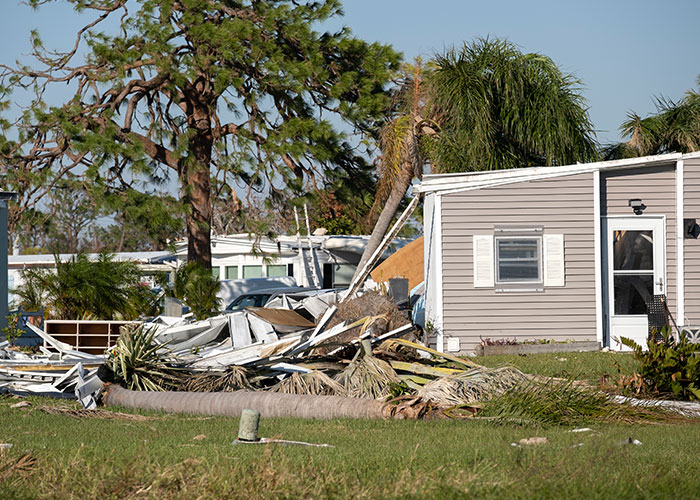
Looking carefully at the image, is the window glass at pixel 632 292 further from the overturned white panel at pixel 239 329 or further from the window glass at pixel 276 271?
the window glass at pixel 276 271

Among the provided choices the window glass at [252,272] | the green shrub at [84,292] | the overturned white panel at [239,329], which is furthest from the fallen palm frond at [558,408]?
the window glass at [252,272]

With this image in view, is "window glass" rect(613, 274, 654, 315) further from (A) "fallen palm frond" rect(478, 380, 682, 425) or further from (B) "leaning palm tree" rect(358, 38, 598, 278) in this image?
(A) "fallen palm frond" rect(478, 380, 682, 425)

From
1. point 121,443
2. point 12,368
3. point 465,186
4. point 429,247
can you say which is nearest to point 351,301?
point 429,247

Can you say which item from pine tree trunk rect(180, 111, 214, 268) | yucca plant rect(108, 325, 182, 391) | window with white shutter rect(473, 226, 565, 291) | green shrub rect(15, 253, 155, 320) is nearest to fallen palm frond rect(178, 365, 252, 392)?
yucca plant rect(108, 325, 182, 391)

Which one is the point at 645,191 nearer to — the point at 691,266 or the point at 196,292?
the point at 691,266

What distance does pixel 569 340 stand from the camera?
16.0 meters

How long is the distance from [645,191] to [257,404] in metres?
9.83

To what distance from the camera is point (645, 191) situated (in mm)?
16250

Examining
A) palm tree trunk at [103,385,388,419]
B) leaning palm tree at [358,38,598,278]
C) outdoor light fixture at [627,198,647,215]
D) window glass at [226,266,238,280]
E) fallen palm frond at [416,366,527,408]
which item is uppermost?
leaning palm tree at [358,38,598,278]

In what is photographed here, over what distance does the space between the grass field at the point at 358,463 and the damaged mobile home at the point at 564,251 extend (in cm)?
784

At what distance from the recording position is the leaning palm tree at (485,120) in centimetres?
2072

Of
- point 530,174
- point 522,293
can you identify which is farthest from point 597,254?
point 530,174

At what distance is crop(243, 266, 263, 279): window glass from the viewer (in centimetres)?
3175

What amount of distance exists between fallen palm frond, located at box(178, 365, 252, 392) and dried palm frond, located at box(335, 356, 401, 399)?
1.13m
